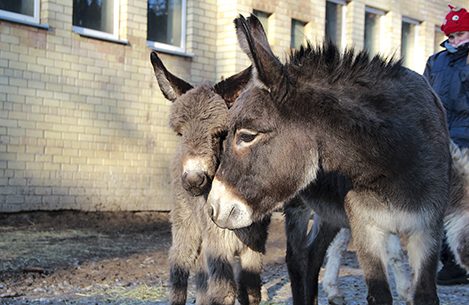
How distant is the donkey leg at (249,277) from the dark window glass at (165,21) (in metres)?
10.9

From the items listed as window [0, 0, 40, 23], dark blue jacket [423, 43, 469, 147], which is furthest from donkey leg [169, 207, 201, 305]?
window [0, 0, 40, 23]

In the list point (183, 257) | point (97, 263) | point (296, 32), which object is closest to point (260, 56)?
point (183, 257)

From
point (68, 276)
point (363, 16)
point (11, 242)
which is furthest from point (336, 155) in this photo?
point (363, 16)

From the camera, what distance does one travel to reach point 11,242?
9.94 meters

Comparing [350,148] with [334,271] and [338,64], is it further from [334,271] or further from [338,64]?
[334,271]

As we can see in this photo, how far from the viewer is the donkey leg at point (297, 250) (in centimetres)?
522

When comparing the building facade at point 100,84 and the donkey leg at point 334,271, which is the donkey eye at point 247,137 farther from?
the building facade at point 100,84

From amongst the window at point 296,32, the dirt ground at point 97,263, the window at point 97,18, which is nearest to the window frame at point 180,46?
the window at point 97,18

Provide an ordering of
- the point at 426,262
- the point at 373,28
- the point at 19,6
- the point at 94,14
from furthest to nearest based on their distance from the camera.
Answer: the point at 373,28, the point at 94,14, the point at 19,6, the point at 426,262

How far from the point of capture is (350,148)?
3.71 metres

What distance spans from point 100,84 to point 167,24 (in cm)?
262

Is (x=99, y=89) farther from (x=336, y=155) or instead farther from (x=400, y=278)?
(x=336, y=155)

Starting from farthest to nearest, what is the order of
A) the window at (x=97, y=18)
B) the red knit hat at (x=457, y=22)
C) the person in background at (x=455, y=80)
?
the window at (x=97, y=18), the person in background at (x=455, y=80), the red knit hat at (x=457, y=22)

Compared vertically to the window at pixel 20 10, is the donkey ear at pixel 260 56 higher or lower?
lower
